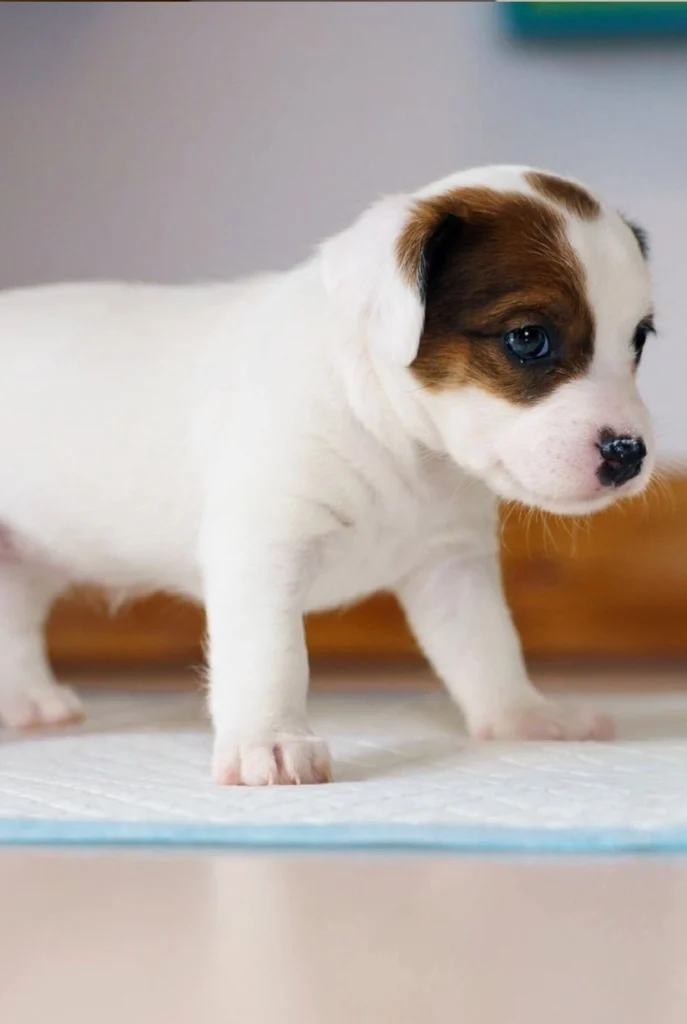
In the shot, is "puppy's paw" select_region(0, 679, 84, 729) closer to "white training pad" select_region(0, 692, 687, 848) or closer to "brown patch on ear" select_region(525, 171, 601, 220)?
"white training pad" select_region(0, 692, 687, 848)

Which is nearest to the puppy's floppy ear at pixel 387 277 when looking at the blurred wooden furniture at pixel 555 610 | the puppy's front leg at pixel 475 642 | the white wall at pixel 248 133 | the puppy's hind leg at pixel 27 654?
the puppy's front leg at pixel 475 642

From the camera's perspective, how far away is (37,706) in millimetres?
1627

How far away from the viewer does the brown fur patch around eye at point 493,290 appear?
1218mm

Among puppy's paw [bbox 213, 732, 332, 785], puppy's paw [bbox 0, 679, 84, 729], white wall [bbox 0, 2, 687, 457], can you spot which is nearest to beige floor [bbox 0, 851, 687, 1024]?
puppy's paw [bbox 213, 732, 332, 785]

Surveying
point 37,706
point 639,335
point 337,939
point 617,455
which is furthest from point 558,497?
point 37,706

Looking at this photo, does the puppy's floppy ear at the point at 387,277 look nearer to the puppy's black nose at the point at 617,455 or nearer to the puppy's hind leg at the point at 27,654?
the puppy's black nose at the point at 617,455

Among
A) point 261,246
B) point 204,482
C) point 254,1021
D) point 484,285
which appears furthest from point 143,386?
point 254,1021

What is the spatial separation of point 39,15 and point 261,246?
1.73ft

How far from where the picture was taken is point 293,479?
4.24ft

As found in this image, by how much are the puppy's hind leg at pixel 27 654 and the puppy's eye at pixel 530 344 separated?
708 mm

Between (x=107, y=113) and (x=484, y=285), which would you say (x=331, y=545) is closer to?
(x=484, y=285)

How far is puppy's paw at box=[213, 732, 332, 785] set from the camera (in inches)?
45.3

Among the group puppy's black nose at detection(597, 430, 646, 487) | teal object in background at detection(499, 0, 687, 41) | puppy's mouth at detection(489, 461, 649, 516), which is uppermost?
teal object in background at detection(499, 0, 687, 41)

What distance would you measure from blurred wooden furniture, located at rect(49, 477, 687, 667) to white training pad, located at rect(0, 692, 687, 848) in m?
0.39
